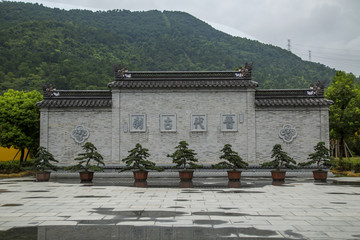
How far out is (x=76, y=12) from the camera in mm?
89125

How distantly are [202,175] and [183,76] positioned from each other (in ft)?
22.1

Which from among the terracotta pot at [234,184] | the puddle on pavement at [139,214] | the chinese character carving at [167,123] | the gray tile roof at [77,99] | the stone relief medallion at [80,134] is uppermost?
the gray tile roof at [77,99]

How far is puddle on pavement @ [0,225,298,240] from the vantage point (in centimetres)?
692

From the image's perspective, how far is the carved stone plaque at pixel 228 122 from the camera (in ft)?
73.9

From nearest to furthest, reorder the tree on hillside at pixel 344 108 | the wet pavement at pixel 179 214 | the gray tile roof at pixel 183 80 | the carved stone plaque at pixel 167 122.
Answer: the wet pavement at pixel 179 214, the carved stone plaque at pixel 167 122, the gray tile roof at pixel 183 80, the tree on hillside at pixel 344 108

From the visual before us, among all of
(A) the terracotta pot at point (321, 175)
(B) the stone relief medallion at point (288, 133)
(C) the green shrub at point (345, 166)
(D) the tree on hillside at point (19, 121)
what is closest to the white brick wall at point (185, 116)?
(B) the stone relief medallion at point (288, 133)

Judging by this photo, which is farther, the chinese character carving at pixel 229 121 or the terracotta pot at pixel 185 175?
the chinese character carving at pixel 229 121

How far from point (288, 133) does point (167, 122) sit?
25.6 ft

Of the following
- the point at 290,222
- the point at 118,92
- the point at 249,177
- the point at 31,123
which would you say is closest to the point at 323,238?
the point at 290,222

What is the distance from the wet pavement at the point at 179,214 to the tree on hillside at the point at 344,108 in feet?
42.6

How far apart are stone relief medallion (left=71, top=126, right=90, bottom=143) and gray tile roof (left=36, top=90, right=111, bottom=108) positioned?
5.09 feet

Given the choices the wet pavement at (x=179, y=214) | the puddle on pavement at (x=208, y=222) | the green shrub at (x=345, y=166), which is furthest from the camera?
the green shrub at (x=345, y=166)

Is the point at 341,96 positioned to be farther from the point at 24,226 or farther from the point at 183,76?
the point at 24,226

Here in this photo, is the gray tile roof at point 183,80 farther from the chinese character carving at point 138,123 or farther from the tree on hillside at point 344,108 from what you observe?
the tree on hillside at point 344,108
